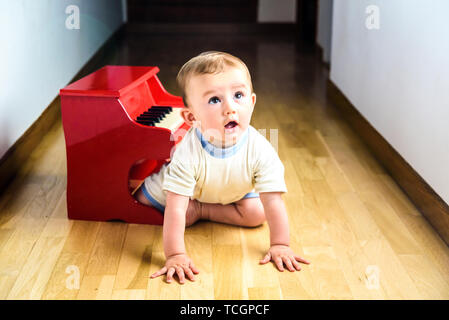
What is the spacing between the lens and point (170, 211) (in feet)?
4.17

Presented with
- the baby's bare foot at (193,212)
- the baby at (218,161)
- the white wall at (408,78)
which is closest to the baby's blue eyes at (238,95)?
the baby at (218,161)

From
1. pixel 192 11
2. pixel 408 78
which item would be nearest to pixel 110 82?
pixel 408 78

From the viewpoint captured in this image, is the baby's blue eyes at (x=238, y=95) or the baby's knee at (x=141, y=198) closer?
the baby's blue eyes at (x=238, y=95)

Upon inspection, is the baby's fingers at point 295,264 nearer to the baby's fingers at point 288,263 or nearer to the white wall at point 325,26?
the baby's fingers at point 288,263

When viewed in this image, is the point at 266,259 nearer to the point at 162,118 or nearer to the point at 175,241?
the point at 175,241

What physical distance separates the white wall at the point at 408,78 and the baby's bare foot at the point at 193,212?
628 millimetres

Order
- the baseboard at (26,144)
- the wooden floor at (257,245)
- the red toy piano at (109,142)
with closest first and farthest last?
the wooden floor at (257,245)
the red toy piano at (109,142)
the baseboard at (26,144)

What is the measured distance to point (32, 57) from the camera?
207 cm

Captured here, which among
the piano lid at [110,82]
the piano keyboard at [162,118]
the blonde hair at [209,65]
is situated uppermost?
the blonde hair at [209,65]

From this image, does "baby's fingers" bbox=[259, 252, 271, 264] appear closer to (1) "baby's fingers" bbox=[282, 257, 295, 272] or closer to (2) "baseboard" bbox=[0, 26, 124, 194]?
(1) "baby's fingers" bbox=[282, 257, 295, 272]

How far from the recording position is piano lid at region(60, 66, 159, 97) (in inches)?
54.2

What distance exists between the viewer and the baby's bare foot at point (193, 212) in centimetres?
145

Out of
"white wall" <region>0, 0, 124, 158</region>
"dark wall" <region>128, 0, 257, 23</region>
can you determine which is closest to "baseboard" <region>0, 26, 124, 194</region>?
"white wall" <region>0, 0, 124, 158</region>
